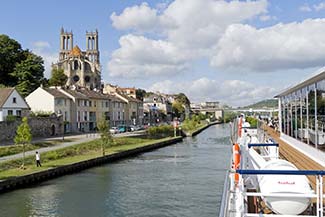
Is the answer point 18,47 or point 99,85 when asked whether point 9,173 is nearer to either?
point 18,47

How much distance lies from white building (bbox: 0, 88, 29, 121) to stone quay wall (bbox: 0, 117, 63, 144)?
284 cm

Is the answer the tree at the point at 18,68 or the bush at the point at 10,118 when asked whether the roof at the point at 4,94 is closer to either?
the bush at the point at 10,118

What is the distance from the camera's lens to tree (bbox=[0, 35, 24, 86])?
66.3 metres

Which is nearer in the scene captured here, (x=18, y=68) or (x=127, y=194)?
(x=127, y=194)

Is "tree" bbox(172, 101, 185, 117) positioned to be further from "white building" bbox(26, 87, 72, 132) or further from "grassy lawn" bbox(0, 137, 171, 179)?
"grassy lawn" bbox(0, 137, 171, 179)

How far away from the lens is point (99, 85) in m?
112

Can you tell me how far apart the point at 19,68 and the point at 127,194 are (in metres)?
49.0

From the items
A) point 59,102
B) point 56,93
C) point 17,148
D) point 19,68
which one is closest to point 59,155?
point 17,148

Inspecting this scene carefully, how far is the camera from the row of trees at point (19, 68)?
6519cm

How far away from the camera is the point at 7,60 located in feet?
218

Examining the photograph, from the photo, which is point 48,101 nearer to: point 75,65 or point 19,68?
point 19,68

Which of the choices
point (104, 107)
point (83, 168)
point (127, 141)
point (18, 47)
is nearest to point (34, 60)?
point (18, 47)

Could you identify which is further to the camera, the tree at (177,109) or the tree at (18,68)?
the tree at (177,109)

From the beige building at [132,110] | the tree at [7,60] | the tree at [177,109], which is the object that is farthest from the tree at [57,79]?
the tree at [177,109]
